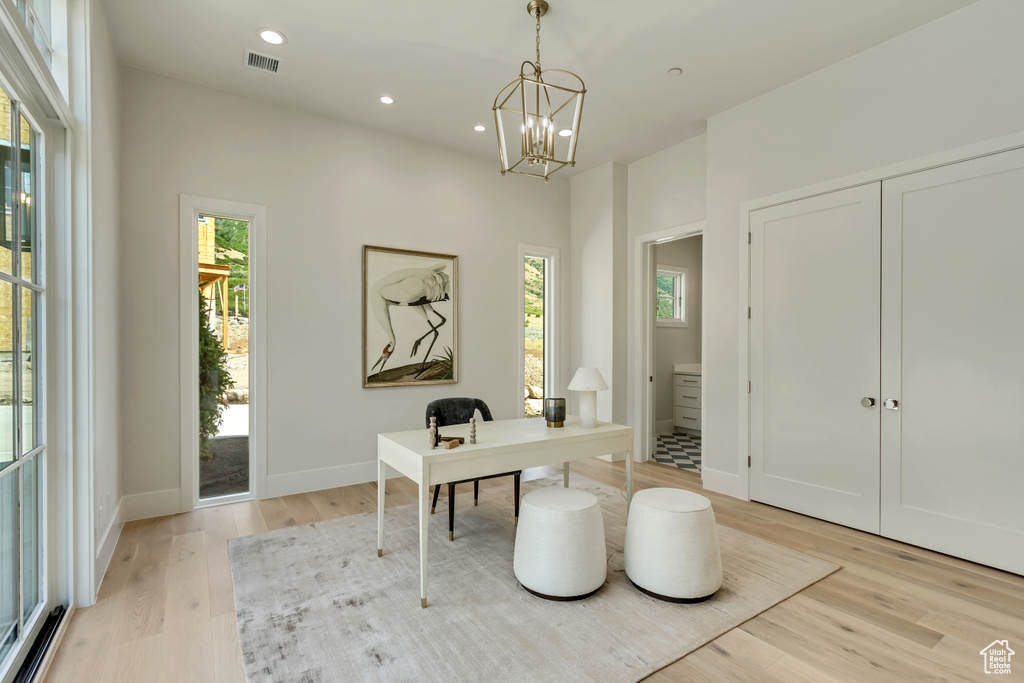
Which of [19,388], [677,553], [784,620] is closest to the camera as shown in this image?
[19,388]

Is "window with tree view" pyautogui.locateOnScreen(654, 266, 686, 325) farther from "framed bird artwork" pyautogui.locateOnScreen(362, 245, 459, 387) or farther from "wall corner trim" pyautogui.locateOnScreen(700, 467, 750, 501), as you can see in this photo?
"framed bird artwork" pyautogui.locateOnScreen(362, 245, 459, 387)

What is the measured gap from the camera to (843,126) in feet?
10.7

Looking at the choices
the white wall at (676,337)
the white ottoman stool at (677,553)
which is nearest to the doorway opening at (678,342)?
the white wall at (676,337)

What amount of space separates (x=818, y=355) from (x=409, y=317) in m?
3.22

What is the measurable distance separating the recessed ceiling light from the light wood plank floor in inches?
120

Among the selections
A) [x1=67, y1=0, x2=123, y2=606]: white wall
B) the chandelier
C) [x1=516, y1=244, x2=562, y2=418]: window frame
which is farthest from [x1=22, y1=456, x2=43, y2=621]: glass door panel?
[x1=516, y1=244, x2=562, y2=418]: window frame

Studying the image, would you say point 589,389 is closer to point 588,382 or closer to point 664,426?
point 588,382

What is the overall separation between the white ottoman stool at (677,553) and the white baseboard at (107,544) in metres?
2.57

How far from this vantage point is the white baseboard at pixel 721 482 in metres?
3.92

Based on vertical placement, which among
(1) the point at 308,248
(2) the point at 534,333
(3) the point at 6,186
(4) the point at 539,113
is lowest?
(2) the point at 534,333

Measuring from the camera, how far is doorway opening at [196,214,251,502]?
3.68 metres

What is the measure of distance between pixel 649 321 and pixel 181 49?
431 cm

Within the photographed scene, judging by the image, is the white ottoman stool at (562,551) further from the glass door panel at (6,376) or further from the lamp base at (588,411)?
the glass door panel at (6,376)

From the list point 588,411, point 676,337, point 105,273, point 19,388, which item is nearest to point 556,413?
point 588,411
